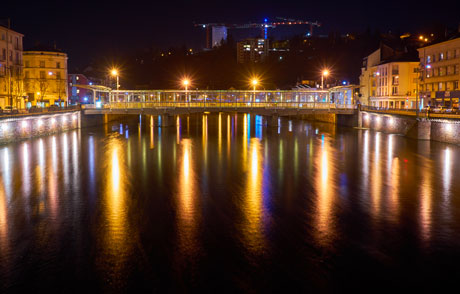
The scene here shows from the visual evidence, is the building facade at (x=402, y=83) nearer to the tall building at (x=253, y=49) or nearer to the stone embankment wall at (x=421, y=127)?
the stone embankment wall at (x=421, y=127)

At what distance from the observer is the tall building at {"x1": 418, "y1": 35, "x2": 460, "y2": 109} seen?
57.8 m

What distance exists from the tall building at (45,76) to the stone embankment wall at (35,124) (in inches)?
696

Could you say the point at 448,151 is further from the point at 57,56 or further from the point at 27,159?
the point at 57,56

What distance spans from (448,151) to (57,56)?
6439 cm

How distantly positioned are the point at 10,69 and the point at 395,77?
180ft

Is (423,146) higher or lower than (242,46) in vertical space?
lower

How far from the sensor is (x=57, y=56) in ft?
258

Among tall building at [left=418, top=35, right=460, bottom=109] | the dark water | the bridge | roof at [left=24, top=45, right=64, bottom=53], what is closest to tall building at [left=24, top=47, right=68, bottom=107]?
roof at [left=24, top=45, right=64, bottom=53]

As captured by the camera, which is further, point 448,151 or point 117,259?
point 448,151

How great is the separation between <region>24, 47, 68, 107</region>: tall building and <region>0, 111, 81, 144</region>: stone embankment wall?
1767 cm

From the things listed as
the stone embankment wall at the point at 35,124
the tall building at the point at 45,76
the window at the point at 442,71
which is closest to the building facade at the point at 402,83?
the window at the point at 442,71

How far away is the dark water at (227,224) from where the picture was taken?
12297 millimetres

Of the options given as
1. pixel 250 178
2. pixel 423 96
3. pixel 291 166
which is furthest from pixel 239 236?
pixel 423 96

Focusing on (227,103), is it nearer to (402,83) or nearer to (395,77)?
(395,77)
